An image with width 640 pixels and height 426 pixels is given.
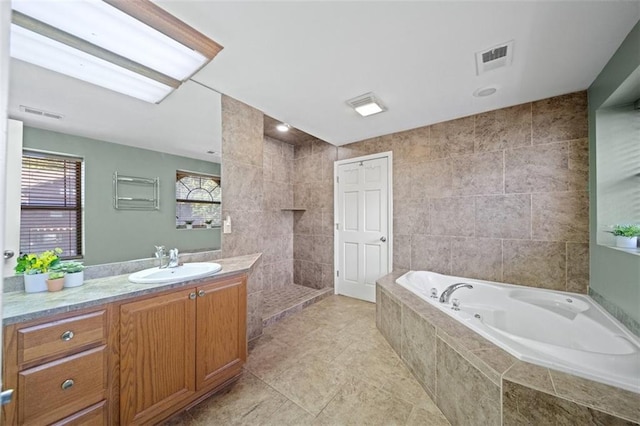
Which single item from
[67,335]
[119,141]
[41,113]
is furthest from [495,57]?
[67,335]

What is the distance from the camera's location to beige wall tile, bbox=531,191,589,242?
2.26 m

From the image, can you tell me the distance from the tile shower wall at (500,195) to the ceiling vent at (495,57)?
93cm

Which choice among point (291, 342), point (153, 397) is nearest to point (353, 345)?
point (291, 342)

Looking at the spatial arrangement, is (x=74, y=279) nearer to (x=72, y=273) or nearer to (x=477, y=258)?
(x=72, y=273)

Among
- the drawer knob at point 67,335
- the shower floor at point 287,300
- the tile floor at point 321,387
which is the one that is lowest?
the tile floor at point 321,387

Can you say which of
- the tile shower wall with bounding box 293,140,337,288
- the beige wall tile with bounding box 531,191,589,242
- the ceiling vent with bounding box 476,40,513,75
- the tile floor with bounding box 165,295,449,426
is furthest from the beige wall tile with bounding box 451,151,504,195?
the tile floor with bounding box 165,295,449,426

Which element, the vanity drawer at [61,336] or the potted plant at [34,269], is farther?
the potted plant at [34,269]

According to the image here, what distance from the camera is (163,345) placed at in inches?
58.9

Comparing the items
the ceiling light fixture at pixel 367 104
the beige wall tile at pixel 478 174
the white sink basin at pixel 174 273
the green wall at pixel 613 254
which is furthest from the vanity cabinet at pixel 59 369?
Answer: the beige wall tile at pixel 478 174

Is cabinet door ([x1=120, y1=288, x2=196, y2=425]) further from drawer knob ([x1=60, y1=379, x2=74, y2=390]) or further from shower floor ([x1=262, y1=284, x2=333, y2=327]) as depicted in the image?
shower floor ([x1=262, y1=284, x2=333, y2=327])

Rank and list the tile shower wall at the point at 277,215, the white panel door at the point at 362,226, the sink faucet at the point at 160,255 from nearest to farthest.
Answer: the sink faucet at the point at 160,255 → the white panel door at the point at 362,226 → the tile shower wall at the point at 277,215

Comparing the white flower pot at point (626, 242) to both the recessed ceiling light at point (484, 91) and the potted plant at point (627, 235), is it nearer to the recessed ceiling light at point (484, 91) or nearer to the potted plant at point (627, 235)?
the potted plant at point (627, 235)

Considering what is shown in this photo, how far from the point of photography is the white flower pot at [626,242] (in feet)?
5.67

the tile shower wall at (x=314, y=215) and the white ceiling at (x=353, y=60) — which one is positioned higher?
the white ceiling at (x=353, y=60)
